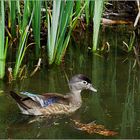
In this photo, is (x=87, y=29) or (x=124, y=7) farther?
(x=124, y=7)

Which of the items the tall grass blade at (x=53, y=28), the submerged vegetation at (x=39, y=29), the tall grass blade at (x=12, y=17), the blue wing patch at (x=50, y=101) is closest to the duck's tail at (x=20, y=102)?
the blue wing patch at (x=50, y=101)

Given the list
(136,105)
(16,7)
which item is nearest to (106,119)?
(136,105)

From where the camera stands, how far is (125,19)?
364 inches

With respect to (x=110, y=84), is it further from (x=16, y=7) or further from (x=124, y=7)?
(x=124, y=7)

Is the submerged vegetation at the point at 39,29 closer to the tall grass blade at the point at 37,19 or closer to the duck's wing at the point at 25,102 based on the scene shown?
the tall grass blade at the point at 37,19

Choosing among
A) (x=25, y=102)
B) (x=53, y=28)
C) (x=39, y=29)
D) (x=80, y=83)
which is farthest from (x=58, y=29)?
(x=25, y=102)

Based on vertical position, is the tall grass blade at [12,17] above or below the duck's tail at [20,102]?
above

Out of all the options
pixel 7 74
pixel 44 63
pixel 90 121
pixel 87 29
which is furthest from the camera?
pixel 87 29

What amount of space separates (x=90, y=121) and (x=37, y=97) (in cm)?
61

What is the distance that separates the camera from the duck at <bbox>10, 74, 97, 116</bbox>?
5.32 m

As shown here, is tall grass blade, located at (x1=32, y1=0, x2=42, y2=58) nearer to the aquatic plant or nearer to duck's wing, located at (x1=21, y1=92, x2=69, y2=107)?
the aquatic plant

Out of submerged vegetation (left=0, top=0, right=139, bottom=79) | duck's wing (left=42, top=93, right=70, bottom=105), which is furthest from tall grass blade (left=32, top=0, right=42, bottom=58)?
duck's wing (left=42, top=93, right=70, bottom=105)

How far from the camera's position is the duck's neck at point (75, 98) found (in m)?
5.71

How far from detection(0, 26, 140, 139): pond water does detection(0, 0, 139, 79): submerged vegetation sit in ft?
0.76
